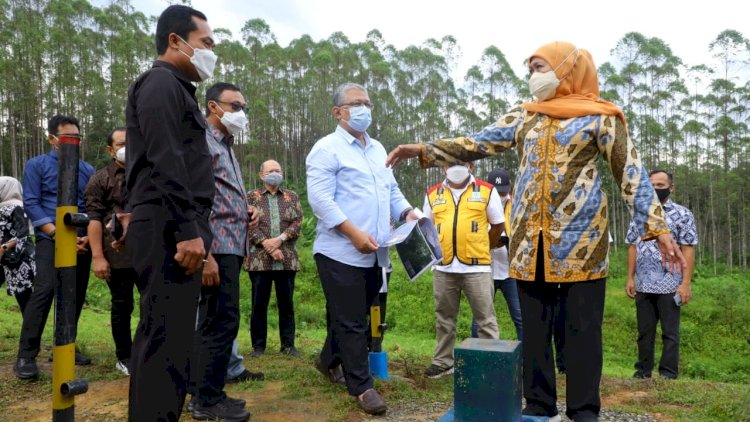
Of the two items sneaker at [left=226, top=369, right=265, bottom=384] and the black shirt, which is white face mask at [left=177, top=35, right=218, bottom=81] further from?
sneaker at [left=226, top=369, right=265, bottom=384]

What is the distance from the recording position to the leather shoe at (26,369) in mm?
3973

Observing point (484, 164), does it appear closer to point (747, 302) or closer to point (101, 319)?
point (747, 302)

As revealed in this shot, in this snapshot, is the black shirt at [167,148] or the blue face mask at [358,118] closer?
the black shirt at [167,148]

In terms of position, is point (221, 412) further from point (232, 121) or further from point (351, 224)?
point (232, 121)

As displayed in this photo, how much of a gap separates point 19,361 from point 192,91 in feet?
9.99

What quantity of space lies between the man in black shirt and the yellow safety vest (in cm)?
305

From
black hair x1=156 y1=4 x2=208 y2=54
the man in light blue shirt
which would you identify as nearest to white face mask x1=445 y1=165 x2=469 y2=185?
the man in light blue shirt

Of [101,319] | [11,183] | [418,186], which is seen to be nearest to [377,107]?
[418,186]

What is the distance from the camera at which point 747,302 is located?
52.3 feet

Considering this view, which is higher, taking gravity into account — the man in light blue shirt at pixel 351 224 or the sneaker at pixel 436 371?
the man in light blue shirt at pixel 351 224

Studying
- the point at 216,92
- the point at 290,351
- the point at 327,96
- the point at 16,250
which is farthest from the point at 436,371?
the point at 327,96

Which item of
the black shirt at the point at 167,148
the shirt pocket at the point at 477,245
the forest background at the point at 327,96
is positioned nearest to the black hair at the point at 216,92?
the black shirt at the point at 167,148

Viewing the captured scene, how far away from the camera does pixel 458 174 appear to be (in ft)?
16.6

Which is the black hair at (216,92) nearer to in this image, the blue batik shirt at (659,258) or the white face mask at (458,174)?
the white face mask at (458,174)
